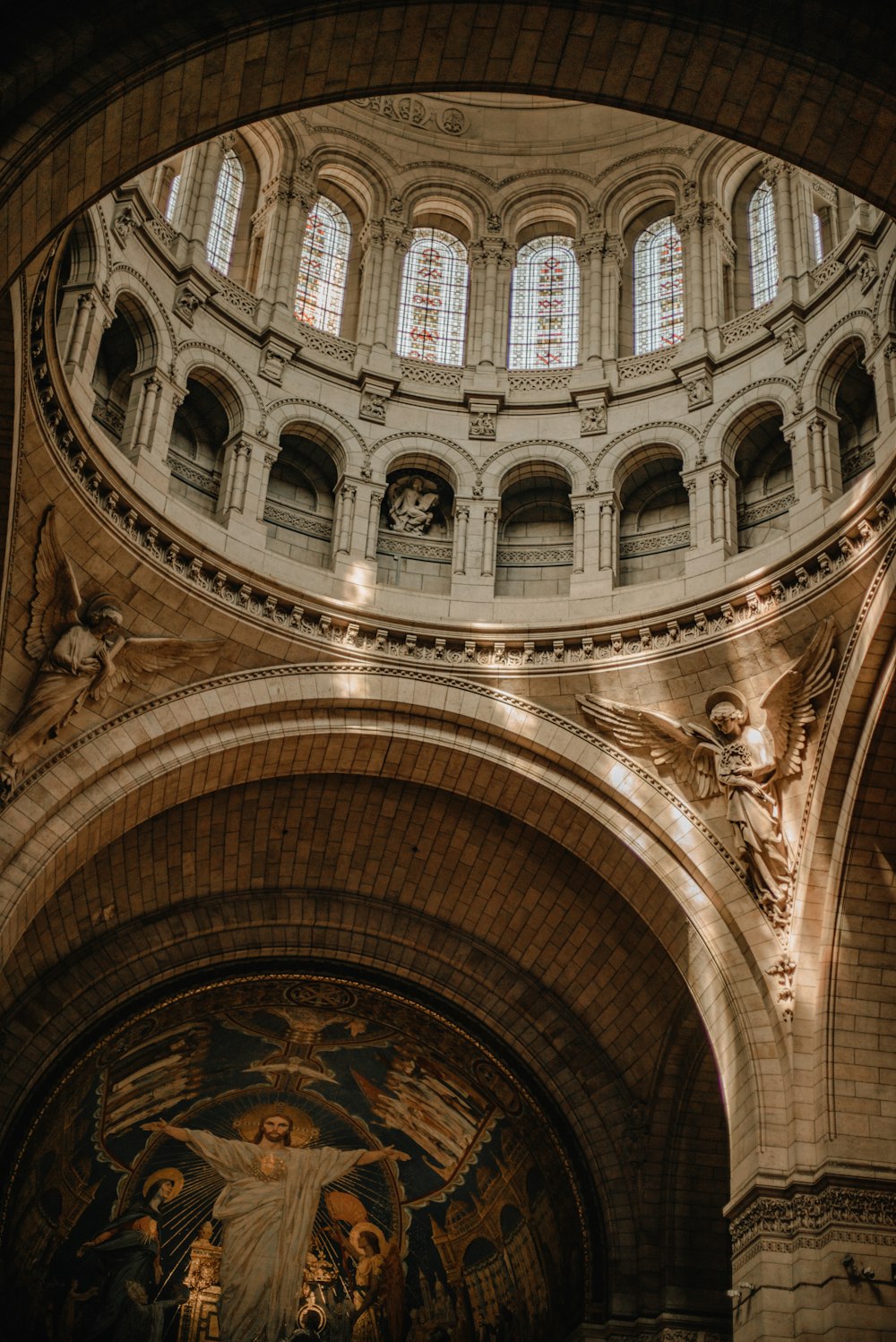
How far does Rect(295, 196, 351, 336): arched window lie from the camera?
24.4 m

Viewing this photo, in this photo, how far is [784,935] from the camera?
62.4 ft

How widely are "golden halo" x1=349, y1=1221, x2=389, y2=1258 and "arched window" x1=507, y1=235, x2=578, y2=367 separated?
12418 millimetres

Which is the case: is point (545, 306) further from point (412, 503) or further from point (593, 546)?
point (593, 546)

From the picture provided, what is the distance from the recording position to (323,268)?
24.8 meters

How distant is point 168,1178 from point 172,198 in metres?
13.5

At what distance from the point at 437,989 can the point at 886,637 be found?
27.8ft

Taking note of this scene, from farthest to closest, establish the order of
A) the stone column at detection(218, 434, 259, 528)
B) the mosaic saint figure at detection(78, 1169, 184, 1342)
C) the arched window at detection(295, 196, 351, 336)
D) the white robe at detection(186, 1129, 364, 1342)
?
the arched window at detection(295, 196, 351, 336), the white robe at detection(186, 1129, 364, 1342), the mosaic saint figure at detection(78, 1169, 184, 1342), the stone column at detection(218, 434, 259, 528)

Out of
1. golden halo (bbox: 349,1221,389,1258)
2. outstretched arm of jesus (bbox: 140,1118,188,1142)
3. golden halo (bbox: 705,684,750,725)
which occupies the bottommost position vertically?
golden halo (bbox: 349,1221,389,1258)

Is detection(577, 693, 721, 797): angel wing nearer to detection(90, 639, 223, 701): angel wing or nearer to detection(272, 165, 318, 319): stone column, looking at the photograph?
detection(90, 639, 223, 701): angel wing

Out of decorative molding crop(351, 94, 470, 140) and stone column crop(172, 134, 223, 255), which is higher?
decorative molding crop(351, 94, 470, 140)

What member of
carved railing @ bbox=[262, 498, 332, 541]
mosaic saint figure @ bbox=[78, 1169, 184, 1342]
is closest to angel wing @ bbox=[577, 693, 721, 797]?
carved railing @ bbox=[262, 498, 332, 541]

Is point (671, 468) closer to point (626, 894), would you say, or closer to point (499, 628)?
point (499, 628)

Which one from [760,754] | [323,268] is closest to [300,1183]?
[760,754]

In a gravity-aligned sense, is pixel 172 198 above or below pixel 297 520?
above
